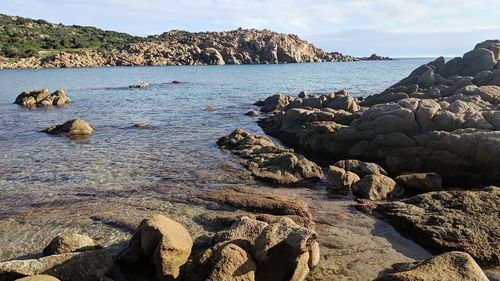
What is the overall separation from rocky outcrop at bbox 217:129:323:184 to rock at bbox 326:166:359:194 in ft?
5.33

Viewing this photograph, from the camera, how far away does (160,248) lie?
11.4m

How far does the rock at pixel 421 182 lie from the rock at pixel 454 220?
289cm

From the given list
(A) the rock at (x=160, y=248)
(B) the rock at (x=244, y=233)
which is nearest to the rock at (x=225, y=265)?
(A) the rock at (x=160, y=248)

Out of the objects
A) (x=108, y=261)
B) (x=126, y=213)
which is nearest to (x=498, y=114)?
(x=126, y=213)

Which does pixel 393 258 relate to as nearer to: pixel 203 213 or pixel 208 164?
pixel 203 213

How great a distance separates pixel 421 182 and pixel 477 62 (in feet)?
110


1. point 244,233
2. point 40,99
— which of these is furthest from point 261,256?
point 40,99

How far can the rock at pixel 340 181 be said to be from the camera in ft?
66.1

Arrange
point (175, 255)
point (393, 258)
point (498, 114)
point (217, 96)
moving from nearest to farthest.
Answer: point (175, 255) → point (393, 258) → point (498, 114) → point (217, 96)

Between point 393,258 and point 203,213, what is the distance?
7357 mm

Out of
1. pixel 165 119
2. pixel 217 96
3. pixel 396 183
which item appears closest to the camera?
pixel 396 183

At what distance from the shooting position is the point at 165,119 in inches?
1688

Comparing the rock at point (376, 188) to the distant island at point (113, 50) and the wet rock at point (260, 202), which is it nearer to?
the wet rock at point (260, 202)

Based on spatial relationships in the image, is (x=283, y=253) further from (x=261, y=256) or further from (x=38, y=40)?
(x=38, y=40)
